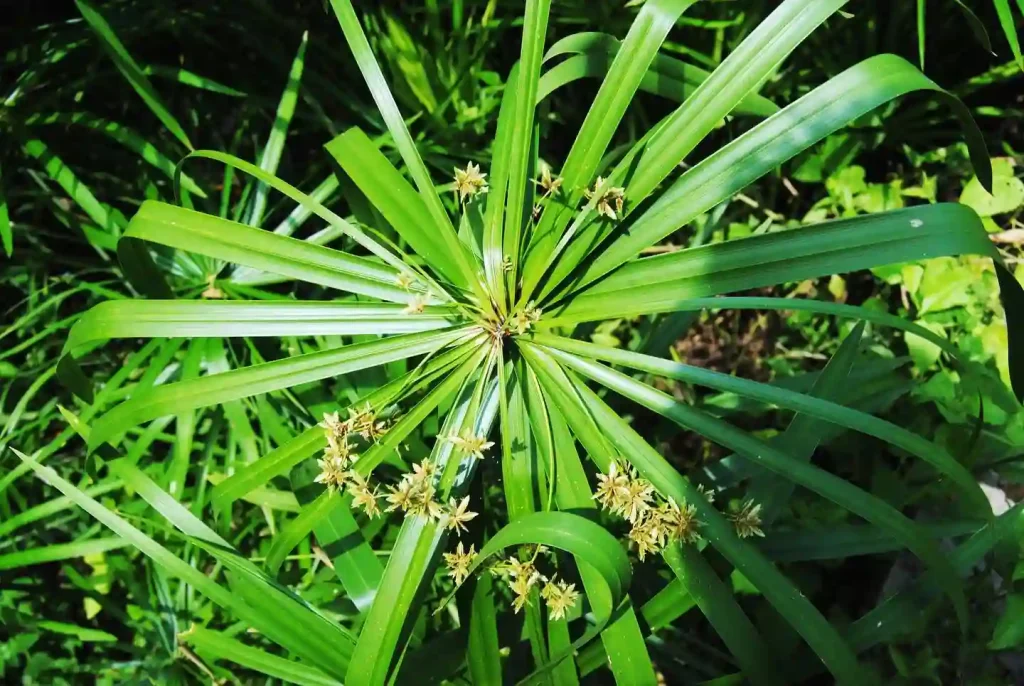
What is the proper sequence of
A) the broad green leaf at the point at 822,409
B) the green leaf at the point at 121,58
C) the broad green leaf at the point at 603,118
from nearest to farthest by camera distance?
the broad green leaf at the point at 822,409
the broad green leaf at the point at 603,118
the green leaf at the point at 121,58

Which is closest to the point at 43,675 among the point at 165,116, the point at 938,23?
the point at 165,116

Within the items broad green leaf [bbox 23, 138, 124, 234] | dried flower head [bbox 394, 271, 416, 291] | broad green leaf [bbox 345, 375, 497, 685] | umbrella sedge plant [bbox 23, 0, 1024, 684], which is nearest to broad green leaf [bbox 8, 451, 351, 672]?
umbrella sedge plant [bbox 23, 0, 1024, 684]

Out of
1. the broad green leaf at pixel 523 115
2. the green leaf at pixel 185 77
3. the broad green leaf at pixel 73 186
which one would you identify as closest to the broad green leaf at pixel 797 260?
the broad green leaf at pixel 523 115

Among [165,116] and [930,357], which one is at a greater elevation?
[165,116]

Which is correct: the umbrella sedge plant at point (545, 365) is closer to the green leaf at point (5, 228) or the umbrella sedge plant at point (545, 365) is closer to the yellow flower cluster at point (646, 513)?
the yellow flower cluster at point (646, 513)

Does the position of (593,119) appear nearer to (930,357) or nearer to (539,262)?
(539,262)

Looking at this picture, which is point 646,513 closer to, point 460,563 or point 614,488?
point 614,488
